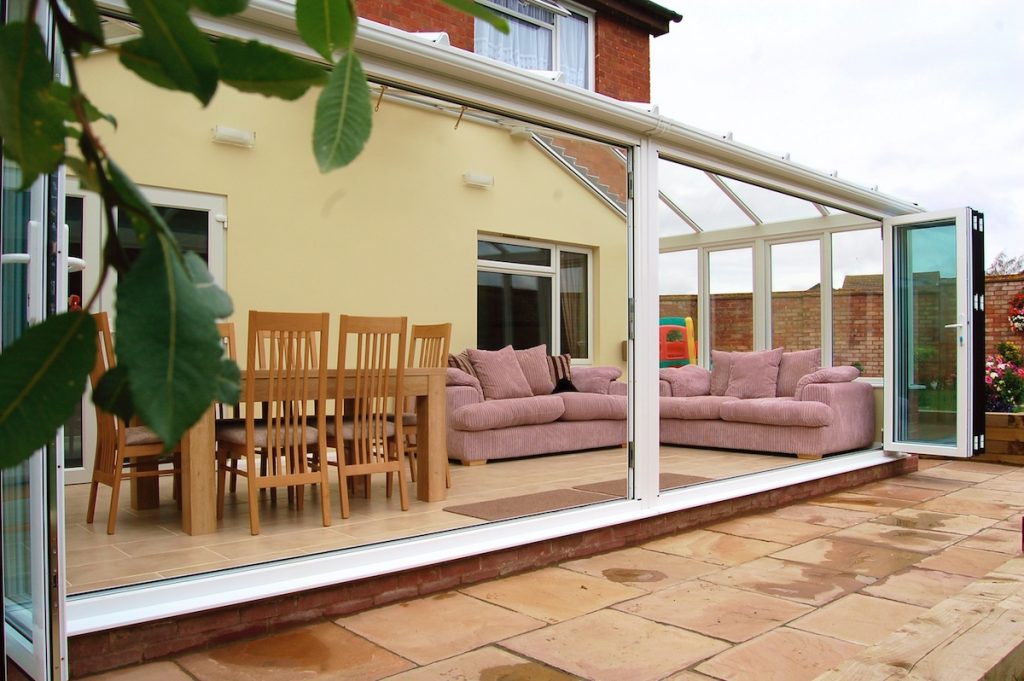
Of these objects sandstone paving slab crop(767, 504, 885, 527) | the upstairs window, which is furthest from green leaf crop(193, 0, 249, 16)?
the upstairs window

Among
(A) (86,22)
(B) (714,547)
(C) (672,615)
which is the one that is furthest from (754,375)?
(A) (86,22)

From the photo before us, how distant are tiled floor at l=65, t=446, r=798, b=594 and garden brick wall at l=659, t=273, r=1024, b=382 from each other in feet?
6.65

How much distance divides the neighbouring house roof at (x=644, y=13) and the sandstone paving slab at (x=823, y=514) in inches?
288

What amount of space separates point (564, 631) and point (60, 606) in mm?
1649

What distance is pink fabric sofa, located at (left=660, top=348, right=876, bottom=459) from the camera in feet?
23.0

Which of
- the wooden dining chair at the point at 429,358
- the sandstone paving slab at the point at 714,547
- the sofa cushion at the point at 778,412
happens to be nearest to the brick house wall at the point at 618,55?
the wooden dining chair at the point at 429,358

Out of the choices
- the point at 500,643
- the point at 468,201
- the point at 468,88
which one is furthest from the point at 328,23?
the point at 468,201

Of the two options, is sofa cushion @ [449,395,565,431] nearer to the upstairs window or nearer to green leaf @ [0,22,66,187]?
the upstairs window

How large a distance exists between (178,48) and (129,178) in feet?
0.20

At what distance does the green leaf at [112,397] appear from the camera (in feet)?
1.11

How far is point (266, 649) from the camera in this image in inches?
113

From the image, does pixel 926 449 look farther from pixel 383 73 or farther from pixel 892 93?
pixel 892 93

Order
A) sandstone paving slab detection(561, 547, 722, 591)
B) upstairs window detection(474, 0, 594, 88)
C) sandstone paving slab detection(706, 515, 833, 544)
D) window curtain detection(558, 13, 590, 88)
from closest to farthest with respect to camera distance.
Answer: sandstone paving slab detection(561, 547, 722, 591)
sandstone paving slab detection(706, 515, 833, 544)
upstairs window detection(474, 0, 594, 88)
window curtain detection(558, 13, 590, 88)

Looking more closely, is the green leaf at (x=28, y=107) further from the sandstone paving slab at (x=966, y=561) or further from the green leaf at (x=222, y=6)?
the sandstone paving slab at (x=966, y=561)
